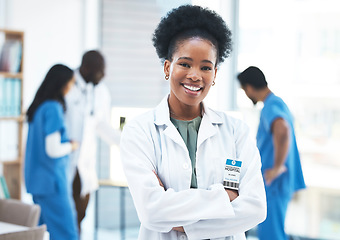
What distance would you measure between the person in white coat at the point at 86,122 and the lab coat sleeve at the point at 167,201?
2472mm

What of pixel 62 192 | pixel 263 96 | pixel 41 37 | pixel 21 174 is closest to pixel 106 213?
pixel 21 174

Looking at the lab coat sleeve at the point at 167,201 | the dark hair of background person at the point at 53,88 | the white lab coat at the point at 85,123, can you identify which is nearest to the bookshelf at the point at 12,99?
the white lab coat at the point at 85,123

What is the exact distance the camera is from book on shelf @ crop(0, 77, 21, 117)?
3846 mm

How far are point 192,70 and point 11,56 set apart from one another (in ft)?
9.18

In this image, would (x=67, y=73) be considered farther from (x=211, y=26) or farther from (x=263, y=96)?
(x=211, y=26)

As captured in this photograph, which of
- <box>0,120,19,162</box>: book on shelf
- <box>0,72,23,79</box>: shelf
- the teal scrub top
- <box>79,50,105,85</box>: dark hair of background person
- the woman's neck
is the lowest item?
<box>0,120,19,162</box>: book on shelf

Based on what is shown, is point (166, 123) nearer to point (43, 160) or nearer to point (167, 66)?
point (167, 66)

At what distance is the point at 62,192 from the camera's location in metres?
3.44

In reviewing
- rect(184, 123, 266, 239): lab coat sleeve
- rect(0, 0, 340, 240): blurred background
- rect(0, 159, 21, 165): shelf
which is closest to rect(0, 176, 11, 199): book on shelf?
rect(0, 159, 21, 165): shelf

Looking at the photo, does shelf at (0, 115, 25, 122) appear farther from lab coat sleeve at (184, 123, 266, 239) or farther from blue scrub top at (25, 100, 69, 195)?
lab coat sleeve at (184, 123, 266, 239)

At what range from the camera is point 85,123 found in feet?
13.1

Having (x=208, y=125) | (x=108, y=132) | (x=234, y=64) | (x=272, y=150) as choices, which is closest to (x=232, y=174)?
(x=208, y=125)

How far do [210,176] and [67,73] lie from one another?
2212 millimetres

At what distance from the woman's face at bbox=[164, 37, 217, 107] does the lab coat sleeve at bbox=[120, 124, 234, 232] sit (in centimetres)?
21
